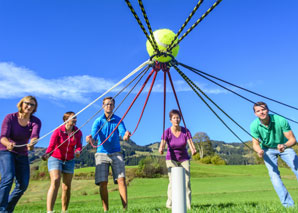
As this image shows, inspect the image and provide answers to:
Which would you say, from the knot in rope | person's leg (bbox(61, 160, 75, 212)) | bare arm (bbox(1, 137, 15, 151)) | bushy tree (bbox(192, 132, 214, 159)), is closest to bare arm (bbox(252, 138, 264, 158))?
the knot in rope

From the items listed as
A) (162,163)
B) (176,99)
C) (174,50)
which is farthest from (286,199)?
(162,163)

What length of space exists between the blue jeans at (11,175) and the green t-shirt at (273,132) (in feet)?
14.1

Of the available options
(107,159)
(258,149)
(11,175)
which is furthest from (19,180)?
(258,149)

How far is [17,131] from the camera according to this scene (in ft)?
14.3

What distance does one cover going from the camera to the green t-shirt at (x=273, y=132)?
5.08 m

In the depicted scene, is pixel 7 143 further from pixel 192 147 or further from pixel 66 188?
pixel 192 147

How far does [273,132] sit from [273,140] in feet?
0.51

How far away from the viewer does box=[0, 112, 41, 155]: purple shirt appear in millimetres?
4279

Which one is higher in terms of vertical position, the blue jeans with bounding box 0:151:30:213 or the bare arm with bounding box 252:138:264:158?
the bare arm with bounding box 252:138:264:158

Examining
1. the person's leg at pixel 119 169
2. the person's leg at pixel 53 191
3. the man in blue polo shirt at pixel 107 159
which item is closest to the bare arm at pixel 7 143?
the person's leg at pixel 53 191

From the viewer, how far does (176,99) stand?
11.4 ft

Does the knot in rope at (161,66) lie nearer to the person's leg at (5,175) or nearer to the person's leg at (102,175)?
the person's leg at (102,175)

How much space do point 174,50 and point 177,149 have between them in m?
2.70

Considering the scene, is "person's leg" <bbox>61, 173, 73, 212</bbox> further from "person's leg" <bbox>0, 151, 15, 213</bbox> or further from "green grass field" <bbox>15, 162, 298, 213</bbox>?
"person's leg" <bbox>0, 151, 15, 213</bbox>
